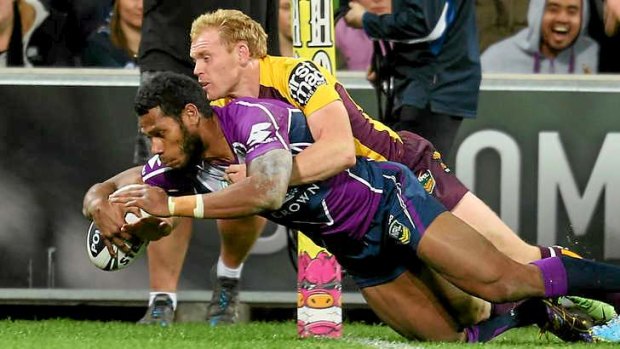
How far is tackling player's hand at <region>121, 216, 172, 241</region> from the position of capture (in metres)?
8.23

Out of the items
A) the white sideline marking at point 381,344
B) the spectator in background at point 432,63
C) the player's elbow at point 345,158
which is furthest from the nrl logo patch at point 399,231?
the spectator in background at point 432,63

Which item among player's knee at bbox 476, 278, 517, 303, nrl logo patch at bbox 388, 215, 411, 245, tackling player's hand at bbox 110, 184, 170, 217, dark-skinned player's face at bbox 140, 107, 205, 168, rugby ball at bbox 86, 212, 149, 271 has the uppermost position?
dark-skinned player's face at bbox 140, 107, 205, 168

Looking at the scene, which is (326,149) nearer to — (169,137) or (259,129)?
(259,129)

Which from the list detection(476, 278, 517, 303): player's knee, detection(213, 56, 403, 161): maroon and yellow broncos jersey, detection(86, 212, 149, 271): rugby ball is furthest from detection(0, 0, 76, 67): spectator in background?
detection(476, 278, 517, 303): player's knee

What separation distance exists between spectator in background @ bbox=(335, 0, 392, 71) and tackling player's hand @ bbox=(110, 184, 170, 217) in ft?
11.0

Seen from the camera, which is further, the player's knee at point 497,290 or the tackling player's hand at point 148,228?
the player's knee at point 497,290

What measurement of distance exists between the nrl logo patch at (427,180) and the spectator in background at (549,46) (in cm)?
190

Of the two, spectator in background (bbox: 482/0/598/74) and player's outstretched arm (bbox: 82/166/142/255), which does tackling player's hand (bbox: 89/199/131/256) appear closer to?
player's outstretched arm (bbox: 82/166/142/255)

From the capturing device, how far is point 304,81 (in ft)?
29.2

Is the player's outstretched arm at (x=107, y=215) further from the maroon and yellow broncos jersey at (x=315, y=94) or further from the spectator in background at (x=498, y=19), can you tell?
the spectator in background at (x=498, y=19)

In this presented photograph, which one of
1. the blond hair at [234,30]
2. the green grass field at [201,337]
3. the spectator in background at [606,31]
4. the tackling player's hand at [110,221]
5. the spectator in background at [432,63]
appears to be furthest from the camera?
the spectator in background at [606,31]

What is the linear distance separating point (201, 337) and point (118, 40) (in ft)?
9.17

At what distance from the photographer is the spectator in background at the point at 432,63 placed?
1069 centimetres

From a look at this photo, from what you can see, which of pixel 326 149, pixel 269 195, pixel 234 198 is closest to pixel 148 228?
pixel 234 198
